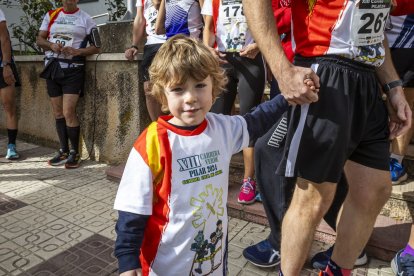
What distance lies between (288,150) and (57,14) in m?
3.86

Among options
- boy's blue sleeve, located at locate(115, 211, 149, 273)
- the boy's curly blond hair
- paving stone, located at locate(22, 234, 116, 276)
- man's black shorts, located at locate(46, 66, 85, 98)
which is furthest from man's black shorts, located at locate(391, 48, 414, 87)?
man's black shorts, located at locate(46, 66, 85, 98)

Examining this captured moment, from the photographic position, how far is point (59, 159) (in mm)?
4473

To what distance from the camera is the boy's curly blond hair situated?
4.34 feet

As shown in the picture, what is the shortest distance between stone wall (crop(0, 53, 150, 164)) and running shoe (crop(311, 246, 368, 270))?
245cm

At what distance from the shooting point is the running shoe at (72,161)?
4.29 metres

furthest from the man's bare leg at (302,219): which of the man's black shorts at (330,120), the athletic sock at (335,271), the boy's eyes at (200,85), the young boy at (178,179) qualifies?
the boy's eyes at (200,85)

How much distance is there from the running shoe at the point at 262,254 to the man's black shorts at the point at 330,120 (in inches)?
33.7

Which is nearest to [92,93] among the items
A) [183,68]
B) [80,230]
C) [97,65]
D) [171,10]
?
[97,65]

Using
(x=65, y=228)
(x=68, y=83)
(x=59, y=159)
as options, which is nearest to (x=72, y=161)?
(x=59, y=159)

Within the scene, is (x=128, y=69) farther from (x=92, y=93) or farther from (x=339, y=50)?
A: (x=339, y=50)

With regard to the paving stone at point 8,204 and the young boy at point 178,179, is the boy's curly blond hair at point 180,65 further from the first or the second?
the paving stone at point 8,204

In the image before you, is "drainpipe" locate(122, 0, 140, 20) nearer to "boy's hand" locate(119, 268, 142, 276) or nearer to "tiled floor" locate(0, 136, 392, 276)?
"tiled floor" locate(0, 136, 392, 276)

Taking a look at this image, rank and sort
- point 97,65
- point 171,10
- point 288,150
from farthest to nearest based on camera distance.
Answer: point 97,65 → point 171,10 → point 288,150

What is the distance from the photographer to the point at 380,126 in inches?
66.4
